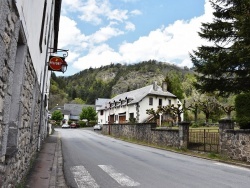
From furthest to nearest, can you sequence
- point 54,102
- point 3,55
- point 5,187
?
point 54,102
point 5,187
point 3,55

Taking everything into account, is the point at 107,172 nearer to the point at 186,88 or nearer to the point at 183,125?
the point at 183,125

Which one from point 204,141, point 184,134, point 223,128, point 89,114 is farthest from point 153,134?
point 89,114

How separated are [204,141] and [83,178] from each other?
10.4 meters

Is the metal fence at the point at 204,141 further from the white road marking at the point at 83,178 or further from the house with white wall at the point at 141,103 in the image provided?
the house with white wall at the point at 141,103

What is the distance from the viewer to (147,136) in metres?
26.2

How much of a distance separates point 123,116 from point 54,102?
70118 millimetres

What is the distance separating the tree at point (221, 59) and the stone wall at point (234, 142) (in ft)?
15.9

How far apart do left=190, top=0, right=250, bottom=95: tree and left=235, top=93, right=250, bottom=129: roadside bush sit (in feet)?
12.5

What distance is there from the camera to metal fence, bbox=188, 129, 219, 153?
16.2 meters

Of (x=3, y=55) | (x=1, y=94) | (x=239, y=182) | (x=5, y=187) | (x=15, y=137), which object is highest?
(x=3, y=55)

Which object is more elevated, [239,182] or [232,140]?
[232,140]

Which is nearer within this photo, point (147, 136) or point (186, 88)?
point (147, 136)

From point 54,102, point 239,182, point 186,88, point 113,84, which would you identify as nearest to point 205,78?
point 239,182

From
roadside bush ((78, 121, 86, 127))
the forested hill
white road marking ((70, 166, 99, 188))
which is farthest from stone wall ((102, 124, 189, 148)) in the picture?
the forested hill
